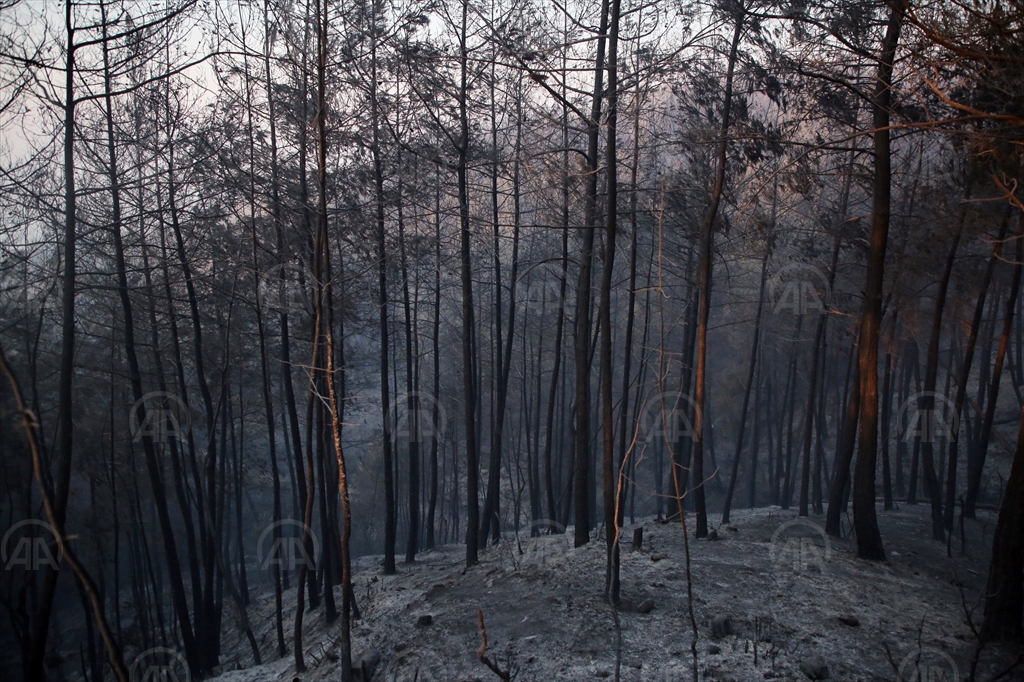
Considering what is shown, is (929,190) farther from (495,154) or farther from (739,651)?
(739,651)

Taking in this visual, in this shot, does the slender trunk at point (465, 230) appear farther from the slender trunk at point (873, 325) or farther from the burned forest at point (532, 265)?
the slender trunk at point (873, 325)

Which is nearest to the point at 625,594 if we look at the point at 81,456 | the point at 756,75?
the point at 756,75

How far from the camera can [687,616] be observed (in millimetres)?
7504

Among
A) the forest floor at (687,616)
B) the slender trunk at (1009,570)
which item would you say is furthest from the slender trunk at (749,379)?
the slender trunk at (1009,570)

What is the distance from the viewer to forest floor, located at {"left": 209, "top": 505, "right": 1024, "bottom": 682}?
6.29 metres

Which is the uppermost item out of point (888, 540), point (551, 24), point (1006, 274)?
point (551, 24)

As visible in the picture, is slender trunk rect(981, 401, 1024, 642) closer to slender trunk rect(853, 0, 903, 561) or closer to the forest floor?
the forest floor

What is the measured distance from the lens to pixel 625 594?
8172mm

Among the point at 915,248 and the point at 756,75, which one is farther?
the point at 915,248

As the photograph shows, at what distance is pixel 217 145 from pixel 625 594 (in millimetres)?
8787

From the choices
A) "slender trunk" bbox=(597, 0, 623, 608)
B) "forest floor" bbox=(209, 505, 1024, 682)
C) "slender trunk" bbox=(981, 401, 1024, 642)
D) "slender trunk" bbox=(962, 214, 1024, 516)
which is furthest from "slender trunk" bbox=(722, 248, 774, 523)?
"slender trunk" bbox=(981, 401, 1024, 642)

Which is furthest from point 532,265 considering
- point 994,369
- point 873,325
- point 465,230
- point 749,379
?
point 994,369

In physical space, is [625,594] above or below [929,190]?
below

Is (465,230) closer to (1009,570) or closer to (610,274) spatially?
(610,274)
